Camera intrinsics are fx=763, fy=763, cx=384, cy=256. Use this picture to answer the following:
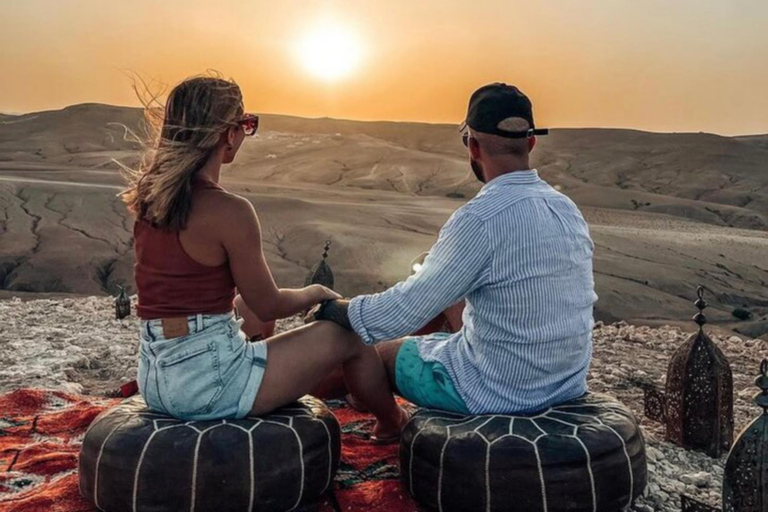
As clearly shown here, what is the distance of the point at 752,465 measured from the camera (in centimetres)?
271

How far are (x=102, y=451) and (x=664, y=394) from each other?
3.25m

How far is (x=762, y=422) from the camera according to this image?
2.73 metres

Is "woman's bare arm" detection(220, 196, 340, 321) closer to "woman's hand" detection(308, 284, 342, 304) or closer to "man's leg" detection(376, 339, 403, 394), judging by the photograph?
"woman's hand" detection(308, 284, 342, 304)

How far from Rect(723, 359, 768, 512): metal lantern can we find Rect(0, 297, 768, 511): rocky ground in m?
0.74

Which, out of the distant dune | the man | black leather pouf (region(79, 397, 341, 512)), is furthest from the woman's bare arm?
the distant dune

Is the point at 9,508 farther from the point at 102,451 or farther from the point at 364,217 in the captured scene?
the point at 364,217

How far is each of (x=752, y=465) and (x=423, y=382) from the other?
1.35 m

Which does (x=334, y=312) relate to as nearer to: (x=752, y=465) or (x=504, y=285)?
(x=504, y=285)

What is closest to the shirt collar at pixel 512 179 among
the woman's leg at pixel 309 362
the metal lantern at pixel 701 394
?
the woman's leg at pixel 309 362

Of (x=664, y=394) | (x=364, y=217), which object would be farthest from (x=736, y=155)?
(x=664, y=394)

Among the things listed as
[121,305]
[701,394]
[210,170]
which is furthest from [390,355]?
[121,305]

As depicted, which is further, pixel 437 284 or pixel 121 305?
pixel 121 305

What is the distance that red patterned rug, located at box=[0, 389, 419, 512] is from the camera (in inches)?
131

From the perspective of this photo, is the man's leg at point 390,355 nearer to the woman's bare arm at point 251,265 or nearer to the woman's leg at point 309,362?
the woman's leg at point 309,362
